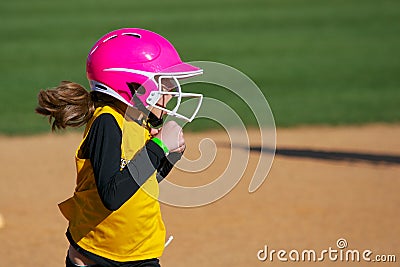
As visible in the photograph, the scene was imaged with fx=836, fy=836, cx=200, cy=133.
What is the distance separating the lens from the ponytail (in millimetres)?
4176

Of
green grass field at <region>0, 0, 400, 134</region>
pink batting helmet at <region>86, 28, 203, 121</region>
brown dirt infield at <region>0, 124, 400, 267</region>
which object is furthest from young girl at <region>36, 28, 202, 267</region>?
green grass field at <region>0, 0, 400, 134</region>

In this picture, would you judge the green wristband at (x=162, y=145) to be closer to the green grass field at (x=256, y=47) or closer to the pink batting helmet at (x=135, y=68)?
the pink batting helmet at (x=135, y=68)

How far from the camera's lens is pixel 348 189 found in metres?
9.10

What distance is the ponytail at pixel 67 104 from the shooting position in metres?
4.18

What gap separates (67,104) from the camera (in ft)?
13.8

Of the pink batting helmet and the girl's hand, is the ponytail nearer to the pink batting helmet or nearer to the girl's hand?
the pink batting helmet

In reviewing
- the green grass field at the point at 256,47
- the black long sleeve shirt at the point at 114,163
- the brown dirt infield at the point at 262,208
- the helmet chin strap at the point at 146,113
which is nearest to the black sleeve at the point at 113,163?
the black long sleeve shirt at the point at 114,163

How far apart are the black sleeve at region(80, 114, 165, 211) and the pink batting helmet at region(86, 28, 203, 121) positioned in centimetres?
18

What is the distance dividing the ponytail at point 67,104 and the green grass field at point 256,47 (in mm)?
8736

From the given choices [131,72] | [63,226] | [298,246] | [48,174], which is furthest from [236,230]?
[131,72]

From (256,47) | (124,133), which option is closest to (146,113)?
(124,133)

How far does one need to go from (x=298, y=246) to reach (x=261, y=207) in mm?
1312

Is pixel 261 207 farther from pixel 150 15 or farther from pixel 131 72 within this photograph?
pixel 150 15

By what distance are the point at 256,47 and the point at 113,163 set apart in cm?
1954
